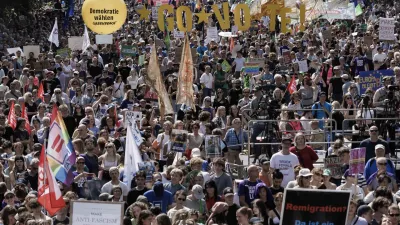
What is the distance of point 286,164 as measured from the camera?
59.0ft

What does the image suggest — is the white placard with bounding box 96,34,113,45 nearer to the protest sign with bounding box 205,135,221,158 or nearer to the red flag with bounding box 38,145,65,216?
the protest sign with bounding box 205,135,221,158

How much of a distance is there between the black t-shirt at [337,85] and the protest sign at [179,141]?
5.94 metres

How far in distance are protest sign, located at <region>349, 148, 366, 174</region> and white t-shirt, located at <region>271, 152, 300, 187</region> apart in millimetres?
1037

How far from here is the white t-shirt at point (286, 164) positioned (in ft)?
58.7

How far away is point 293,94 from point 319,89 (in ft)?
9.86

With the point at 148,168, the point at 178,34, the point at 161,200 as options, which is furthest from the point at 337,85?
the point at 178,34

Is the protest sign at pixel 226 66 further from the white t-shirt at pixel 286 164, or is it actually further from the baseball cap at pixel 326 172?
the baseball cap at pixel 326 172

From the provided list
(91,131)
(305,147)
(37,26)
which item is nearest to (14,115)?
(91,131)

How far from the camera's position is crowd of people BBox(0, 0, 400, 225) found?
16125 mm

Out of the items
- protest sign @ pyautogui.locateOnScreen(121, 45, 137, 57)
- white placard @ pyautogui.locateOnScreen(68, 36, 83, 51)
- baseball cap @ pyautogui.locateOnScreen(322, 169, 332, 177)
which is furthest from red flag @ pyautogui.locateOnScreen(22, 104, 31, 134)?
white placard @ pyautogui.locateOnScreen(68, 36, 83, 51)

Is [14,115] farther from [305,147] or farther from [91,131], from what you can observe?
[305,147]

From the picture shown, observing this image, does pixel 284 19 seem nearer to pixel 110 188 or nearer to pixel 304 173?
pixel 110 188

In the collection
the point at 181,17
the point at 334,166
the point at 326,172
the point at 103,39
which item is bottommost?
the point at 334,166

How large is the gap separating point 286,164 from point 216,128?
2.92m
